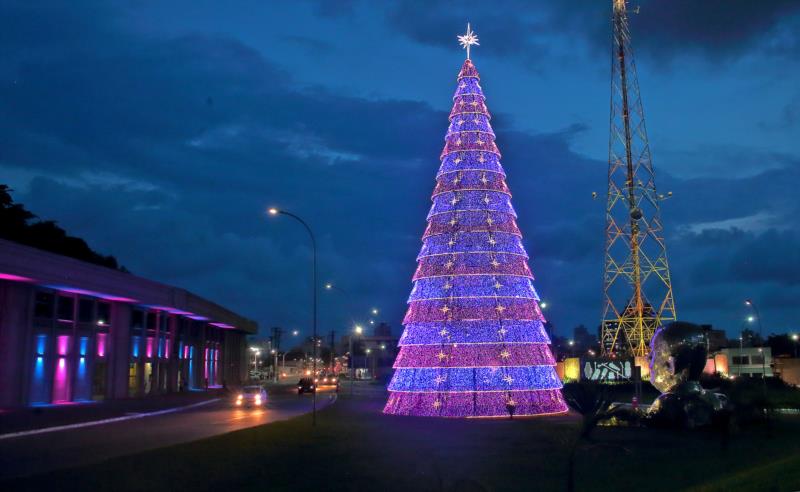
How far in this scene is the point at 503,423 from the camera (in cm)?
2841

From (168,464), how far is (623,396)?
3489 cm

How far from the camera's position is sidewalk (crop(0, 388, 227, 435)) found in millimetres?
28812

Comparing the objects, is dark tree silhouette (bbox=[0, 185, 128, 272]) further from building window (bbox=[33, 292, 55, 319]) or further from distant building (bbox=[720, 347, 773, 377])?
distant building (bbox=[720, 347, 773, 377])

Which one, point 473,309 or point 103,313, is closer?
point 473,309

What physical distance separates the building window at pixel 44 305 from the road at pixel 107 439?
9.18 meters

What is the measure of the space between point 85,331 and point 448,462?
109ft

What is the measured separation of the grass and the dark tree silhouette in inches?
1922

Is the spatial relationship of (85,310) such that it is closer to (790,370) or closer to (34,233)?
(34,233)

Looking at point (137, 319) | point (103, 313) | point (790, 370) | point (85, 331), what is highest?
point (103, 313)

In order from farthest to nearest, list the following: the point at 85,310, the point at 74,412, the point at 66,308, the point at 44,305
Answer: the point at 85,310
the point at 66,308
the point at 44,305
the point at 74,412

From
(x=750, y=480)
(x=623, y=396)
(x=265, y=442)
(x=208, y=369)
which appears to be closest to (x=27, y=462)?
(x=265, y=442)

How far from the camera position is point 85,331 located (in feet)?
143

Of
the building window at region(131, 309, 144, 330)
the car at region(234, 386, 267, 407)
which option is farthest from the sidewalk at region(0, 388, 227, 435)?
the building window at region(131, 309, 144, 330)

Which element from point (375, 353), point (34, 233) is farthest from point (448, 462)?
point (375, 353)
